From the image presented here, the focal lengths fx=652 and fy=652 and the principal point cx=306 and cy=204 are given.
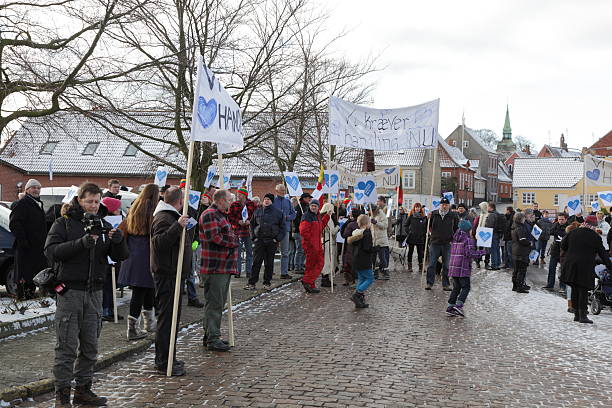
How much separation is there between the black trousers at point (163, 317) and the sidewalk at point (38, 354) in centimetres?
70

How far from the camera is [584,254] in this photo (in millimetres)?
11570

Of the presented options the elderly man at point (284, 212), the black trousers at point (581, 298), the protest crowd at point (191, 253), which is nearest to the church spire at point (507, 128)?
the protest crowd at point (191, 253)

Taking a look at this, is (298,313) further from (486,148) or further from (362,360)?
(486,148)

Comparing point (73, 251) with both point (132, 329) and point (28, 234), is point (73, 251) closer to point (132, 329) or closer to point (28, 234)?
point (132, 329)

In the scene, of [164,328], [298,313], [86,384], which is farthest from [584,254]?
[86,384]

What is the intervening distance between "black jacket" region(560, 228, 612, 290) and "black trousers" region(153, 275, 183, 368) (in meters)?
7.59

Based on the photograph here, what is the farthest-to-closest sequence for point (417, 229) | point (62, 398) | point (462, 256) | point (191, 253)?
point (417, 229), point (462, 256), point (191, 253), point (62, 398)

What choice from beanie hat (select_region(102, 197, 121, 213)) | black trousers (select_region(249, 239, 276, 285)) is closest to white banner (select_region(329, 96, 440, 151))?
black trousers (select_region(249, 239, 276, 285))

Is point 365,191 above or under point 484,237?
above

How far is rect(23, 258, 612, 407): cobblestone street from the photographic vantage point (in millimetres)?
6297

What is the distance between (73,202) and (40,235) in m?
4.94

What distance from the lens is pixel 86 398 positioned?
19.2 ft

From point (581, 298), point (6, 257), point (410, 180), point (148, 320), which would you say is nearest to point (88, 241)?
point (148, 320)

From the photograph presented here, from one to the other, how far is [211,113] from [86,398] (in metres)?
3.63
